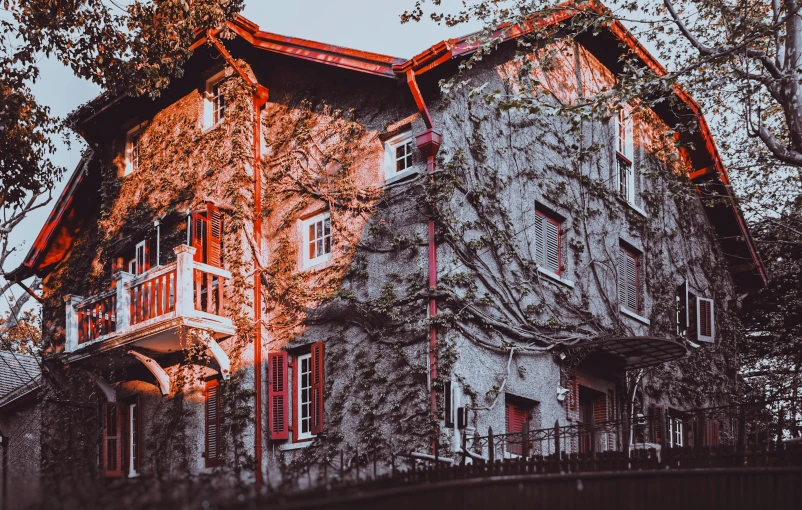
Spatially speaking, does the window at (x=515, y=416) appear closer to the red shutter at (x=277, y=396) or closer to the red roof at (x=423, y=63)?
the red shutter at (x=277, y=396)

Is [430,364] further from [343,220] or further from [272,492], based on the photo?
[272,492]

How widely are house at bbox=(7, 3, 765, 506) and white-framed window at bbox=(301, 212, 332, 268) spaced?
51 mm

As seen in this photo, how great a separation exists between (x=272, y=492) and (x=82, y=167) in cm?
1787

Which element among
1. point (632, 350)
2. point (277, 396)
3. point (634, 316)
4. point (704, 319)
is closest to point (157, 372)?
point (277, 396)

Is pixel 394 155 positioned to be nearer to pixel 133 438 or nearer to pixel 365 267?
pixel 365 267

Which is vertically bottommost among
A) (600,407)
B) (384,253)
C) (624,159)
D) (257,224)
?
(600,407)

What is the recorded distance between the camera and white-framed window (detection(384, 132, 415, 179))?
16.7 meters

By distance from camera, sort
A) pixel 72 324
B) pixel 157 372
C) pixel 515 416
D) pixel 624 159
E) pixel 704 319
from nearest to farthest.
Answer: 1. pixel 515 416
2. pixel 157 372
3. pixel 72 324
4. pixel 624 159
5. pixel 704 319

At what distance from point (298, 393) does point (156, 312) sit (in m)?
3.05

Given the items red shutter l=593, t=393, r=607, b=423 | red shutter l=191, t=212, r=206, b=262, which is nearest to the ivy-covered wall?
red shutter l=191, t=212, r=206, b=262

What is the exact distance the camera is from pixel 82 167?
2327cm

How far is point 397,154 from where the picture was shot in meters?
16.9

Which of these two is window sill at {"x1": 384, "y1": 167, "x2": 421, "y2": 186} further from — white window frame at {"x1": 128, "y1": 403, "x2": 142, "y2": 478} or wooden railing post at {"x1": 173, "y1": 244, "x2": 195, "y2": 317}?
white window frame at {"x1": 128, "y1": 403, "x2": 142, "y2": 478}

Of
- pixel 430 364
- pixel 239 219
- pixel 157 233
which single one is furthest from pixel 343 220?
pixel 157 233
